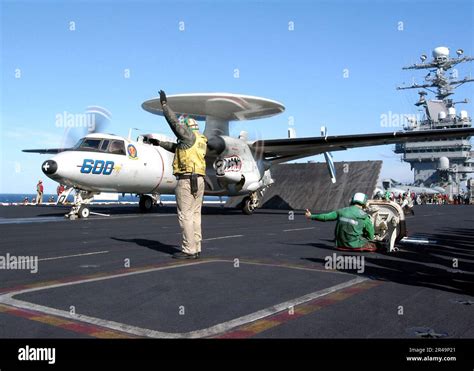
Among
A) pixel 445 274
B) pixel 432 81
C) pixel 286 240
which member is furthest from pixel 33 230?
pixel 432 81

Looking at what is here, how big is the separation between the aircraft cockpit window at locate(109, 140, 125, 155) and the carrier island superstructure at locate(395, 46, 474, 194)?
3144 inches

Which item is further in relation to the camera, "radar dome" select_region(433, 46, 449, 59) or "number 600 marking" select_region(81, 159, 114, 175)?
"radar dome" select_region(433, 46, 449, 59)

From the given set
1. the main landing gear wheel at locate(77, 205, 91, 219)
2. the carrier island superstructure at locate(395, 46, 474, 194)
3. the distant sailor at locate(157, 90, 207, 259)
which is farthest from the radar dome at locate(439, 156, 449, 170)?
the distant sailor at locate(157, 90, 207, 259)

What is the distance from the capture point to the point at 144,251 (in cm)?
1025

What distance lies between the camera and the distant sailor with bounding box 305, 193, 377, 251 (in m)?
10.2

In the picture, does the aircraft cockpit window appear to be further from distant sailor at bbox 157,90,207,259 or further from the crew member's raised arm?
the crew member's raised arm

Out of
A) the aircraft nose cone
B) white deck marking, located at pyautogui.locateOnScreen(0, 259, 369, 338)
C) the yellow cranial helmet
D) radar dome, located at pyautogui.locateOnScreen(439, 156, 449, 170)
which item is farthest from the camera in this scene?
radar dome, located at pyautogui.locateOnScreen(439, 156, 449, 170)

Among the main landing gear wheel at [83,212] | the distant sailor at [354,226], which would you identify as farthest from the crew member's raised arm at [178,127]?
the main landing gear wheel at [83,212]

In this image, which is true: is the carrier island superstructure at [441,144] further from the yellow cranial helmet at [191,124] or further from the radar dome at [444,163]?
the yellow cranial helmet at [191,124]

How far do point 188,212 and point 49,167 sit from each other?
40.1 ft

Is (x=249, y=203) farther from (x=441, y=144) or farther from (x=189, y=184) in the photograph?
(x=441, y=144)

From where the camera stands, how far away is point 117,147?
73.0 feet

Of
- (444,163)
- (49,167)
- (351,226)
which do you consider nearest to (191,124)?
(351,226)
